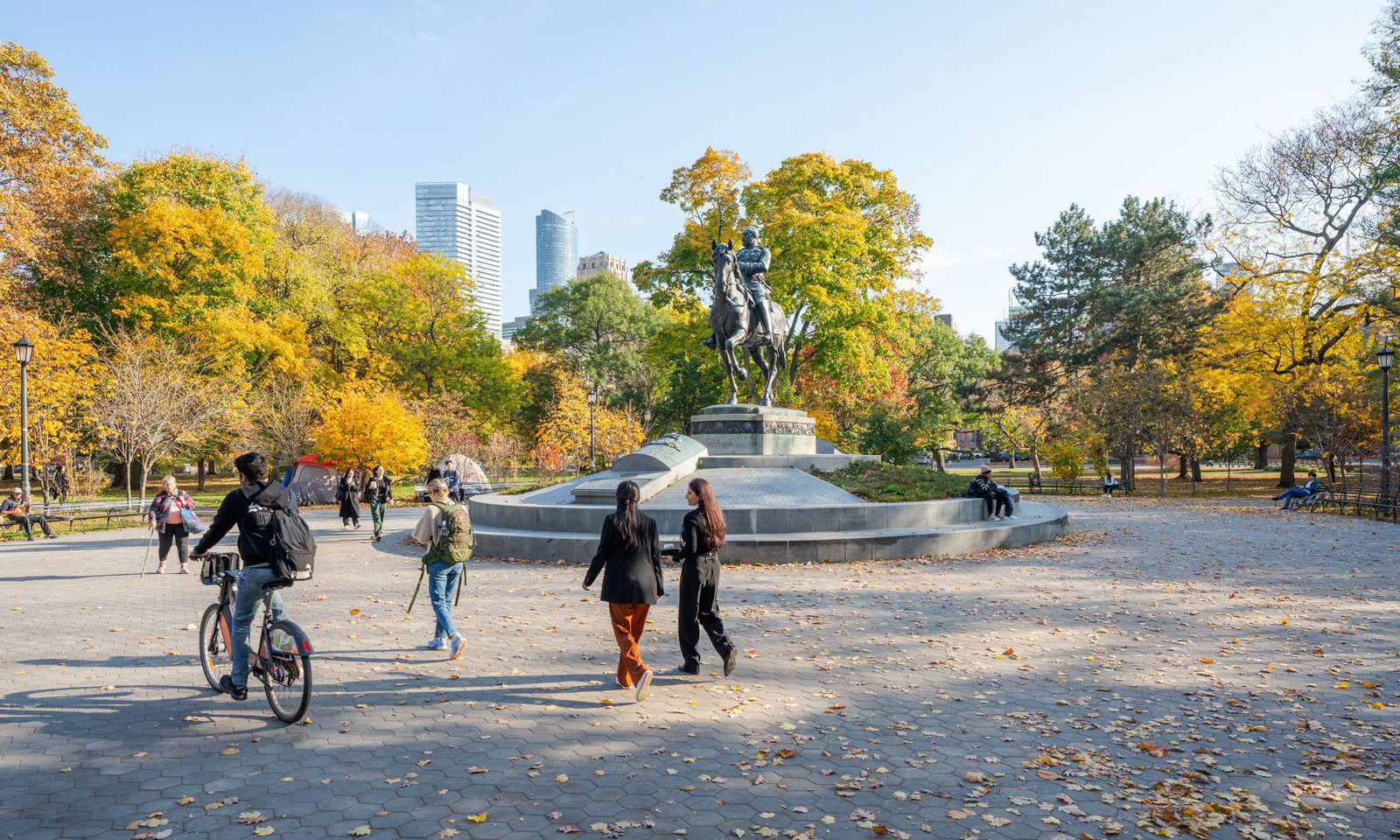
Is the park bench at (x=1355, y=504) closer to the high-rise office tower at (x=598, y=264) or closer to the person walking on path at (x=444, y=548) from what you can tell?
the person walking on path at (x=444, y=548)

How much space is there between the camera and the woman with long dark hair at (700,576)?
19.7 ft

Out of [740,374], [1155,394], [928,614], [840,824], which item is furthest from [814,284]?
[840,824]

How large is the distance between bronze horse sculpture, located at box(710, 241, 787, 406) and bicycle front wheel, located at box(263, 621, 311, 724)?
13444 millimetres

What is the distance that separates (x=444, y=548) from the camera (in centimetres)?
680

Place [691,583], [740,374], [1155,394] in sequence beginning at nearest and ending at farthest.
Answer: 1. [691,583]
2. [740,374]
3. [1155,394]

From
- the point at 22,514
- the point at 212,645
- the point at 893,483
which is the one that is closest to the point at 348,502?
the point at 22,514

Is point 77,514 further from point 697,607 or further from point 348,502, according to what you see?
point 697,607

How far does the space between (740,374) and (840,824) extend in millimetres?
15958

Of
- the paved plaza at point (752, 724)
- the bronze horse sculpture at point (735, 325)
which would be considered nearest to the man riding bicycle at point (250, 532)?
the paved plaza at point (752, 724)

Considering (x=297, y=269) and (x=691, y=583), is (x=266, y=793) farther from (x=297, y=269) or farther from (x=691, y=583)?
(x=297, y=269)

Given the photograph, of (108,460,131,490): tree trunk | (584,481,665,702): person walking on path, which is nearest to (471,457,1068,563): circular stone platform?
(584,481,665,702): person walking on path

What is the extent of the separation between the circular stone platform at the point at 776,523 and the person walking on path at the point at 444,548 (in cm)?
586

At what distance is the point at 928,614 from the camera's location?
8766 mm

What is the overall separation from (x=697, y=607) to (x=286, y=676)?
293 cm
